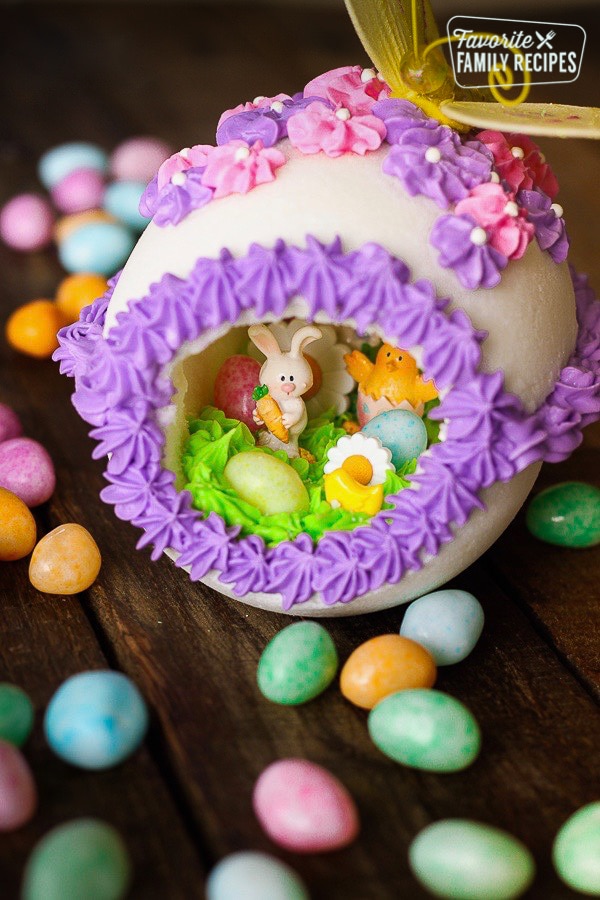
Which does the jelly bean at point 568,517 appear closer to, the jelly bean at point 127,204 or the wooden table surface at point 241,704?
the wooden table surface at point 241,704

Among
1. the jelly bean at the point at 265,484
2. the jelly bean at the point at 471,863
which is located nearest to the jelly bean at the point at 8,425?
the jelly bean at the point at 265,484

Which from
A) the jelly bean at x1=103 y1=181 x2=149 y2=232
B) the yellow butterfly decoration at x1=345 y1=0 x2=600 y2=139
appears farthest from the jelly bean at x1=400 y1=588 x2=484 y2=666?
the jelly bean at x1=103 y1=181 x2=149 y2=232

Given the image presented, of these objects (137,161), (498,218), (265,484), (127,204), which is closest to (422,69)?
(498,218)

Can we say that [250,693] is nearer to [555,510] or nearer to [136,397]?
[136,397]

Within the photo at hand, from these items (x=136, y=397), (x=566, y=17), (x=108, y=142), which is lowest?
(x=566, y=17)

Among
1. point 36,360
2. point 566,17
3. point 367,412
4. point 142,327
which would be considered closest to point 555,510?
point 367,412
